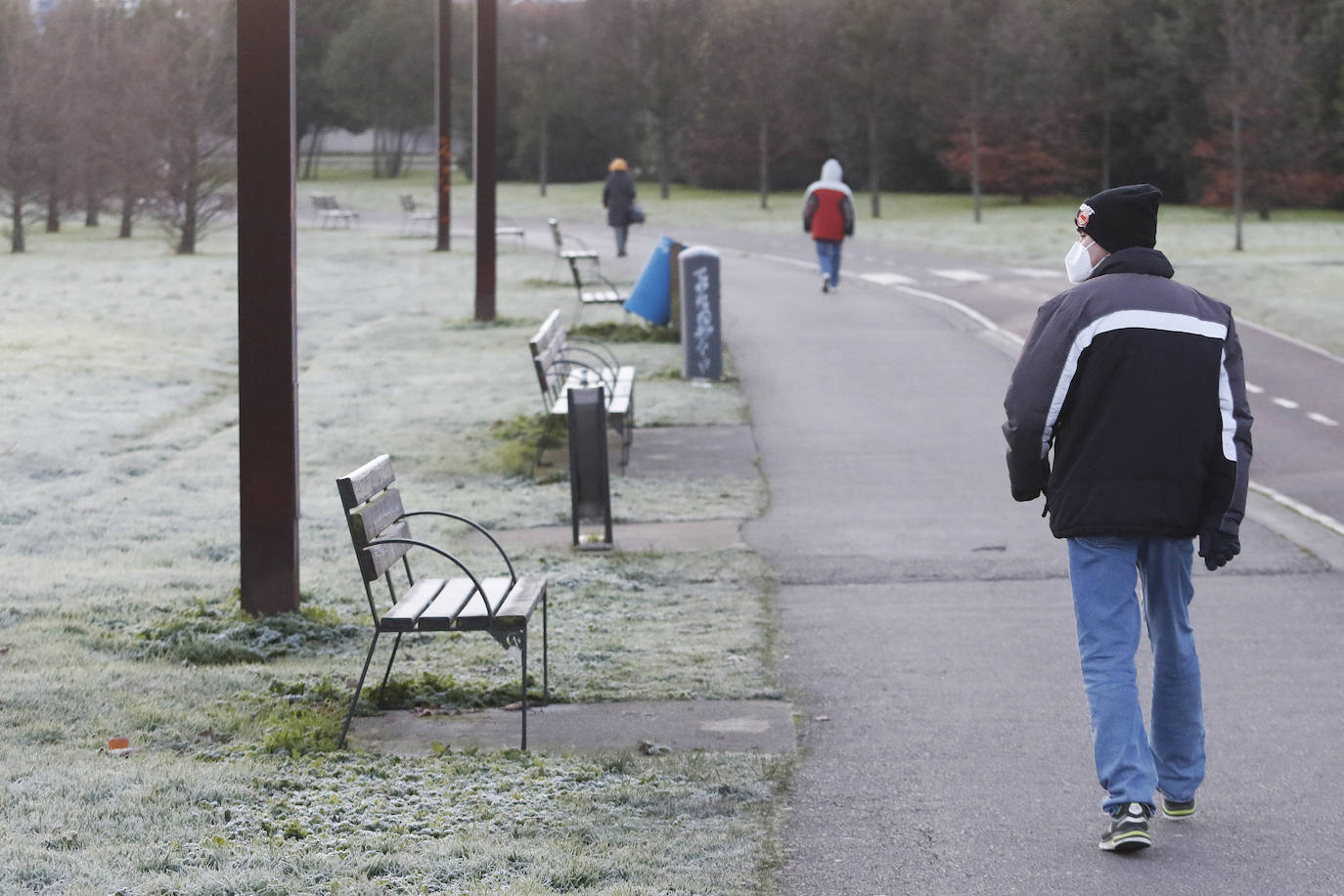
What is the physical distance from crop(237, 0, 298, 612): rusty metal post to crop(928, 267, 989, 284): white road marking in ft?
72.7

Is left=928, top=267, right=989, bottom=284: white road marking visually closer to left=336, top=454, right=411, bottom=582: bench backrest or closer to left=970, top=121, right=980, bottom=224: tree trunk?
left=970, top=121, right=980, bottom=224: tree trunk

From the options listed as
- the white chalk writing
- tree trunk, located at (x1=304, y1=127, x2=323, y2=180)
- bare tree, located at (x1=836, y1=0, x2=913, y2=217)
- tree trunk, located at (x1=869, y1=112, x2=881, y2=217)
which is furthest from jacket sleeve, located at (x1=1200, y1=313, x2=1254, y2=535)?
tree trunk, located at (x1=304, y1=127, x2=323, y2=180)

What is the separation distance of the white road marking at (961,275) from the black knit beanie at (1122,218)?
2403 centimetres

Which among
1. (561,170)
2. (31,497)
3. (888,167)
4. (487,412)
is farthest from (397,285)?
(561,170)

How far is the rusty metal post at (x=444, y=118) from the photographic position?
32.0 metres

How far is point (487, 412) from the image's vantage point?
14977mm

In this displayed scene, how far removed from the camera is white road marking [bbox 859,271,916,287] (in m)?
28.5

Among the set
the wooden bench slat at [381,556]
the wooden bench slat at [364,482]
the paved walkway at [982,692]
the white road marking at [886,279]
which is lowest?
the paved walkway at [982,692]

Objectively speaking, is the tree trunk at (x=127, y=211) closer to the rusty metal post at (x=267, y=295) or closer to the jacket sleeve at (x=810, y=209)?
the jacket sleeve at (x=810, y=209)

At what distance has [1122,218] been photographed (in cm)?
505

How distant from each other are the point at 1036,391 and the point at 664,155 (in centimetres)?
6629

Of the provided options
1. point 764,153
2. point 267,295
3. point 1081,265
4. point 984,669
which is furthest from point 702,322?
point 764,153

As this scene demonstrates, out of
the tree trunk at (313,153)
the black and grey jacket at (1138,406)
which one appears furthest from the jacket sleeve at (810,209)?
the tree trunk at (313,153)

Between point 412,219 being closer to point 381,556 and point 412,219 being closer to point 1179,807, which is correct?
point 381,556
